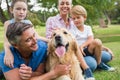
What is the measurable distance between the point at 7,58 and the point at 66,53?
34.2 inches

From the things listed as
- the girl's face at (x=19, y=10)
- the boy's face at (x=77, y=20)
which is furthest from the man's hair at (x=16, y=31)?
the boy's face at (x=77, y=20)

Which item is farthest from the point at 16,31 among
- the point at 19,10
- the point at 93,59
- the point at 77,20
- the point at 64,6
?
the point at 93,59

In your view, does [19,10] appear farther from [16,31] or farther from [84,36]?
[16,31]

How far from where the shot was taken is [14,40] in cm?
379

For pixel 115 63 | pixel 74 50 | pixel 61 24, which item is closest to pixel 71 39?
pixel 74 50

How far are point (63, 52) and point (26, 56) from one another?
21.2 inches

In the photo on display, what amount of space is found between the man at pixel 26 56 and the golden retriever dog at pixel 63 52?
4.1 inches

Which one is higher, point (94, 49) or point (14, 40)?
point (14, 40)

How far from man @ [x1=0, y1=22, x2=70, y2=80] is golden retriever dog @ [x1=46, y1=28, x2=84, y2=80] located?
10 centimetres

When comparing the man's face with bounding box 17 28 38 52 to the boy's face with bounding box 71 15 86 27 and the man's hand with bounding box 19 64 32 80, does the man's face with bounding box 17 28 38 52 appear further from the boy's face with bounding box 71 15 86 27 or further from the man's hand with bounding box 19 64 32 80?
the boy's face with bounding box 71 15 86 27

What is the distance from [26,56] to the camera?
407 cm

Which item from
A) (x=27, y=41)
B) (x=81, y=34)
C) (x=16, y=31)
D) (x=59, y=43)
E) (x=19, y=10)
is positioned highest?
(x=19, y=10)

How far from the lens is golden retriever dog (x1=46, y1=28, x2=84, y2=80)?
426 cm

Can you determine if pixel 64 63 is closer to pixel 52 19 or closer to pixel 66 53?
pixel 66 53
